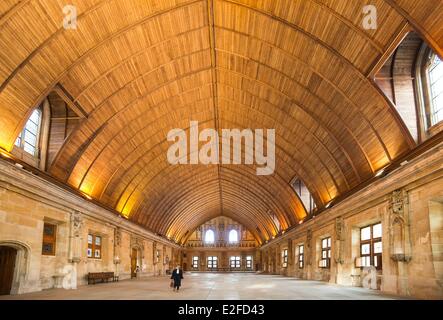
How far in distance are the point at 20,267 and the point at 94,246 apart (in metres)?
10.0

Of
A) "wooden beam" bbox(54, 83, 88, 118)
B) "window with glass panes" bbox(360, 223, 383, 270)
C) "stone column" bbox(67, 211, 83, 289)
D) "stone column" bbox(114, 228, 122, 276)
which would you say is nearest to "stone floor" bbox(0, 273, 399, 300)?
"stone column" bbox(67, 211, 83, 289)

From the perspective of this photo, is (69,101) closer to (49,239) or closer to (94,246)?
(49,239)

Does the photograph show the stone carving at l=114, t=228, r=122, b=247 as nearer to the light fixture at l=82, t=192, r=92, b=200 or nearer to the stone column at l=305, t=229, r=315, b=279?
the light fixture at l=82, t=192, r=92, b=200

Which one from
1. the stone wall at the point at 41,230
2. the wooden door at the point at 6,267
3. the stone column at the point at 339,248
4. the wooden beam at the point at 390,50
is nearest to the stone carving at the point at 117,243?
the stone wall at the point at 41,230

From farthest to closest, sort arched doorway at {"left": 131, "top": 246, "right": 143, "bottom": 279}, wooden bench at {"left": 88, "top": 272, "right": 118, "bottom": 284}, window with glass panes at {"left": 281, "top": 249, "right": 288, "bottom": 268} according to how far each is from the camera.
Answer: window with glass panes at {"left": 281, "top": 249, "right": 288, "bottom": 268} < arched doorway at {"left": 131, "top": 246, "right": 143, "bottom": 279} < wooden bench at {"left": 88, "top": 272, "right": 118, "bottom": 284}

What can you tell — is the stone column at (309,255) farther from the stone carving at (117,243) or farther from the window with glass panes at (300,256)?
the stone carving at (117,243)

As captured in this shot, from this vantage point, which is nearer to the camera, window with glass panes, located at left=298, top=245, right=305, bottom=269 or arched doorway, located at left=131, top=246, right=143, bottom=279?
arched doorway, located at left=131, top=246, right=143, bottom=279

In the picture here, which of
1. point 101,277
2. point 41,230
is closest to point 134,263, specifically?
point 101,277

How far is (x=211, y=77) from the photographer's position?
24.6 m

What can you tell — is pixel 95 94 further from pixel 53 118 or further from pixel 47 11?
pixel 47 11

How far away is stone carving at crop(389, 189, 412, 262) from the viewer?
662 inches

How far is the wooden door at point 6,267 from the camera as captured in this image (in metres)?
18.0

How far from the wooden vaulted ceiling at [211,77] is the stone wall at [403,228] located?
1573 millimetres
